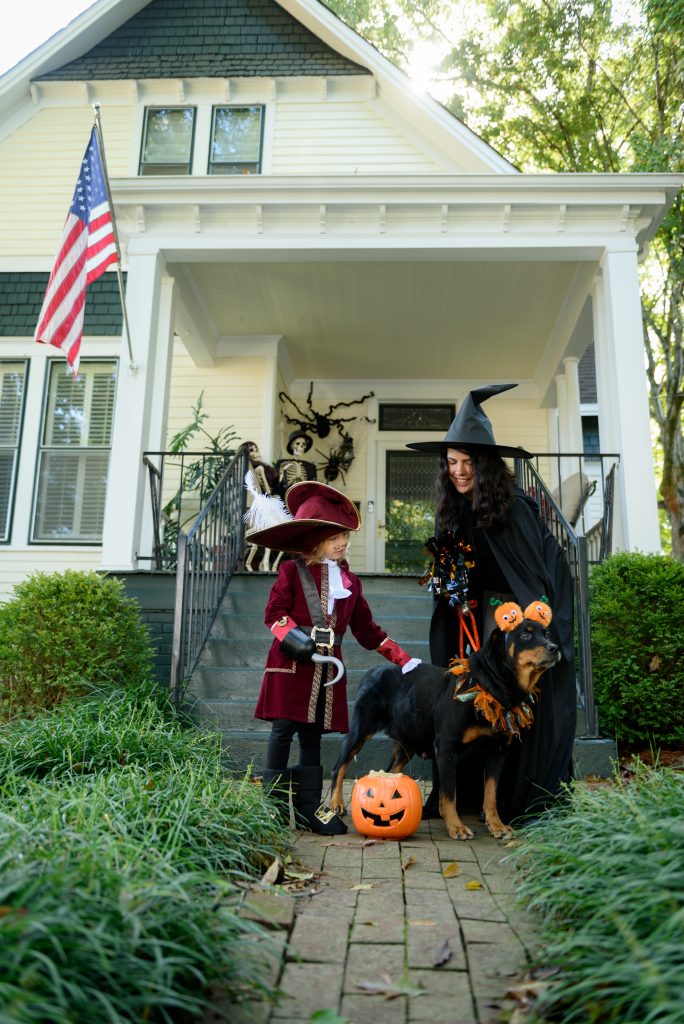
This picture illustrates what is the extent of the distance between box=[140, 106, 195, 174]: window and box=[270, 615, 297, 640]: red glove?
8817 millimetres

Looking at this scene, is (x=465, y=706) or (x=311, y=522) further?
→ (x=311, y=522)

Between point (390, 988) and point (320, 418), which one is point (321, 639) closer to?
point (390, 988)

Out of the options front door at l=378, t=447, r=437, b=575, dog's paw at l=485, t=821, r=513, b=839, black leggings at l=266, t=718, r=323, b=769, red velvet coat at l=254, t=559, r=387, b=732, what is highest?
front door at l=378, t=447, r=437, b=575

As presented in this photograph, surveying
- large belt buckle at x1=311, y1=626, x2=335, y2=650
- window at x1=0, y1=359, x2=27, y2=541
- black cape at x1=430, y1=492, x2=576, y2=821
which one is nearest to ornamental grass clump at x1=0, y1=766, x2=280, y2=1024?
large belt buckle at x1=311, y1=626, x2=335, y2=650

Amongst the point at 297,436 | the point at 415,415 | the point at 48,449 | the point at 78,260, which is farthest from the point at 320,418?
the point at 78,260

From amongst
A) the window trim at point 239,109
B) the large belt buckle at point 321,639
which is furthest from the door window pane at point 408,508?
the large belt buckle at point 321,639

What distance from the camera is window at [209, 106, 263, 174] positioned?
11.0m

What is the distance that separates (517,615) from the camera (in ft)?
11.9

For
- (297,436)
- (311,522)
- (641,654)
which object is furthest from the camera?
(297,436)

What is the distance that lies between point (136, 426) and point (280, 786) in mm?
4720

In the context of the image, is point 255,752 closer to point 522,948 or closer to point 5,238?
point 522,948

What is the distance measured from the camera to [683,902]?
81.7 inches

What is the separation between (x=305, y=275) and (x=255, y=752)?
6.11 metres

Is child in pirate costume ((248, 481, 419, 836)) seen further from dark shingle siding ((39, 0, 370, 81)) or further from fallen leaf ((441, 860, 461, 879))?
dark shingle siding ((39, 0, 370, 81))
